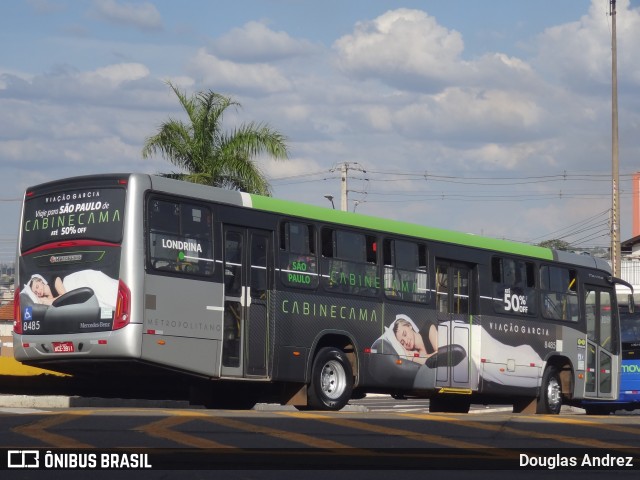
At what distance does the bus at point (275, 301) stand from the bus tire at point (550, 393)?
4 cm

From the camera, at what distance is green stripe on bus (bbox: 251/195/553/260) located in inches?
719

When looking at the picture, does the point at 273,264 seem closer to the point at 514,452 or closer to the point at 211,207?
the point at 211,207

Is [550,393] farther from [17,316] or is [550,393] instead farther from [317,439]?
[317,439]

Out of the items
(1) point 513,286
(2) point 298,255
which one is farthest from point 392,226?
(1) point 513,286

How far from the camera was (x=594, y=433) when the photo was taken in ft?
43.1

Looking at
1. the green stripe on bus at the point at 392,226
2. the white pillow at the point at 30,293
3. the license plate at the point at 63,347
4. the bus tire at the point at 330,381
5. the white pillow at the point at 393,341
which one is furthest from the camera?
the white pillow at the point at 393,341

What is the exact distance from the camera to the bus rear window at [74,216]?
16250 mm

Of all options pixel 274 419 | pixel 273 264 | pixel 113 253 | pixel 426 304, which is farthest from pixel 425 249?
pixel 274 419

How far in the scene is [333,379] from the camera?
19.0 m

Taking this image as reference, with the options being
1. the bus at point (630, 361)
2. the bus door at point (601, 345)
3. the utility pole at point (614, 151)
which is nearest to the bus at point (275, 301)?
the bus door at point (601, 345)

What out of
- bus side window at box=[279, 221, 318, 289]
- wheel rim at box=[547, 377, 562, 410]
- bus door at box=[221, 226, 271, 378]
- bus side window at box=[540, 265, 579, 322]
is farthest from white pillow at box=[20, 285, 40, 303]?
wheel rim at box=[547, 377, 562, 410]

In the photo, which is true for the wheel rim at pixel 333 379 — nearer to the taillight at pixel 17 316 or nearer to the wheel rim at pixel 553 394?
the taillight at pixel 17 316

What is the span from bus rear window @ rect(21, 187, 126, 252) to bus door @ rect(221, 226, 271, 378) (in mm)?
1735

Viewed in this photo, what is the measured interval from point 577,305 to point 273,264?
8.75 m
